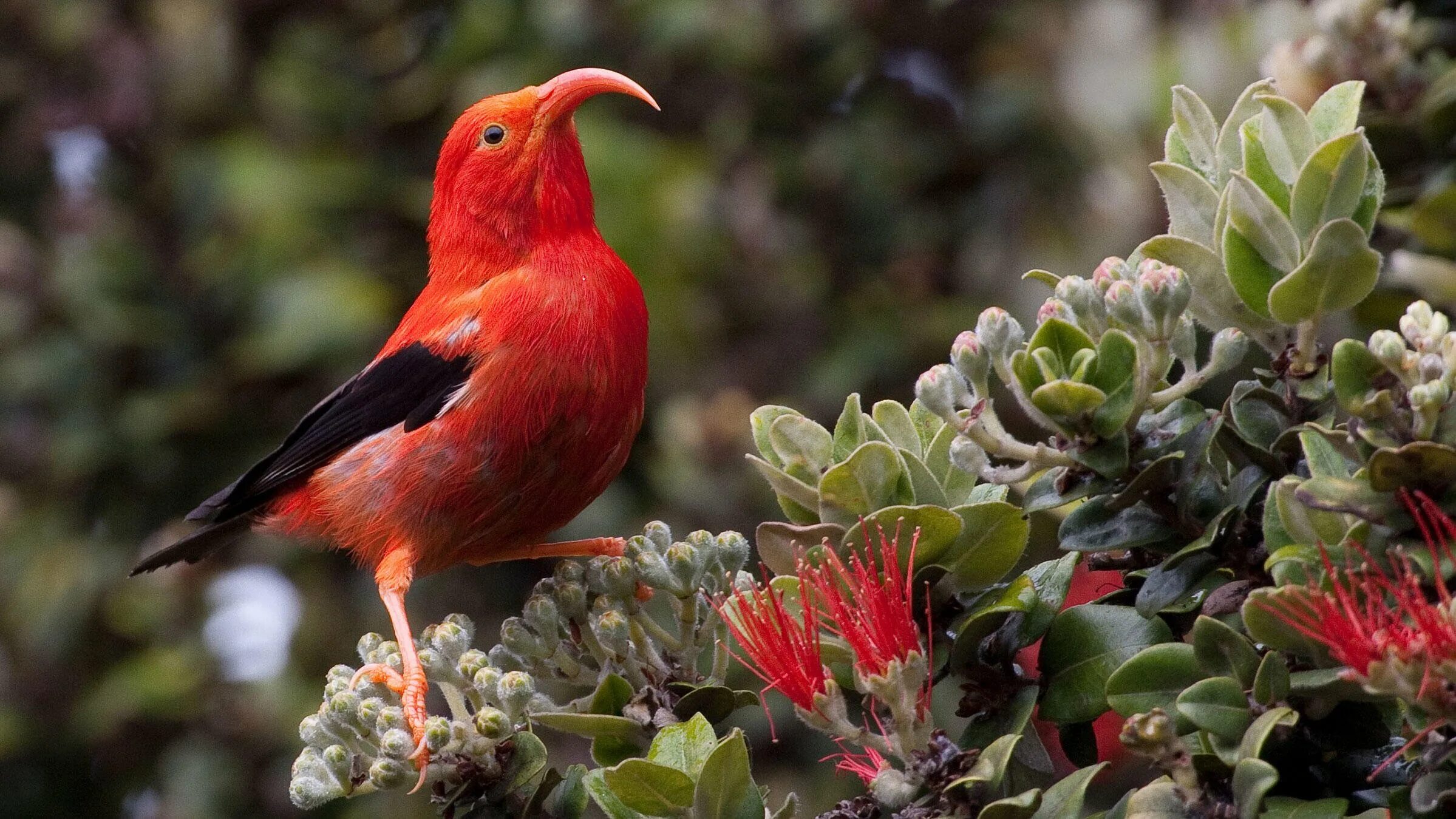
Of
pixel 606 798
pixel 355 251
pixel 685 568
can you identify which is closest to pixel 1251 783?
pixel 606 798

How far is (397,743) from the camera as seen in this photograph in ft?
6.21

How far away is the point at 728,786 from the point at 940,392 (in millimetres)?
514

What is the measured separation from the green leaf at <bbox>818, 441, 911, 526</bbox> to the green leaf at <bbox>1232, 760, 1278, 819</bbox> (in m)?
0.50

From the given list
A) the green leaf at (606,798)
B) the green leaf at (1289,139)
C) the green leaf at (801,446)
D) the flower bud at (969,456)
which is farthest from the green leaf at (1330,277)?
the green leaf at (606,798)

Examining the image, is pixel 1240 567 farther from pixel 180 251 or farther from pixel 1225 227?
pixel 180 251

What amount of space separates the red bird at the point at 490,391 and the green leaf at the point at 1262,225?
4.94 feet

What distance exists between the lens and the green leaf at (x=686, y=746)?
5.75ft

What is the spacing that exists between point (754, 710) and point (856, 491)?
3.02 m

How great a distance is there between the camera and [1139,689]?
5.02ft

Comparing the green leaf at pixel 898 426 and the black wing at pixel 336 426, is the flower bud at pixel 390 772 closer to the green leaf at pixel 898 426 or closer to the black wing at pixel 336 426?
the green leaf at pixel 898 426

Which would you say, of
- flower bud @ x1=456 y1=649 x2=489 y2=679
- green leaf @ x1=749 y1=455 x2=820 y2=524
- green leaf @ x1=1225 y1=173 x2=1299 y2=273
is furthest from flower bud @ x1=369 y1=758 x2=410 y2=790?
green leaf @ x1=1225 y1=173 x2=1299 y2=273

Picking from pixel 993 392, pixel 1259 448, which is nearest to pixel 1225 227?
pixel 1259 448

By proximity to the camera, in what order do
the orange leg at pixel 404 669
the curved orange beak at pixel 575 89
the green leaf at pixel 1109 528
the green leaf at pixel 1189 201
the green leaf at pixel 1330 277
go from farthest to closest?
1. the curved orange beak at pixel 575 89
2. the orange leg at pixel 404 669
3. the green leaf at pixel 1189 201
4. the green leaf at pixel 1109 528
5. the green leaf at pixel 1330 277

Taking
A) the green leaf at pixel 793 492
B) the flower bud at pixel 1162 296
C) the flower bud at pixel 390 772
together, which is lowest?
the flower bud at pixel 390 772
